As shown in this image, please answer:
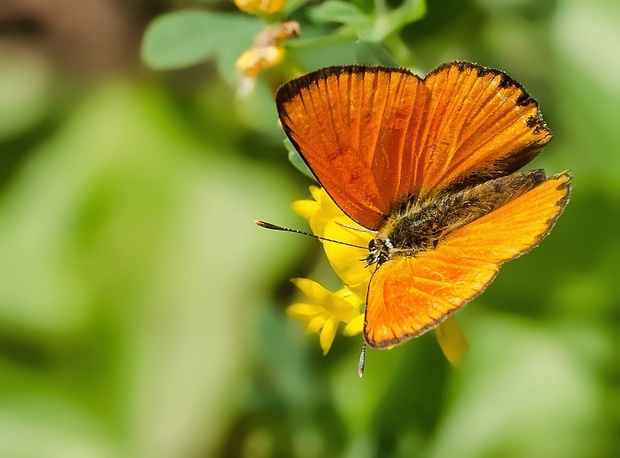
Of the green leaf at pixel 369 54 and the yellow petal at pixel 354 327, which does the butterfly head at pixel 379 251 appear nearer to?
the yellow petal at pixel 354 327

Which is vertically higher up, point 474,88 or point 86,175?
point 86,175

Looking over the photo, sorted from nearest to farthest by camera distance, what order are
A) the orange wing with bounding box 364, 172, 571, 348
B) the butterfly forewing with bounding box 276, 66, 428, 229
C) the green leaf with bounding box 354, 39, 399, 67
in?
the orange wing with bounding box 364, 172, 571, 348 < the butterfly forewing with bounding box 276, 66, 428, 229 < the green leaf with bounding box 354, 39, 399, 67

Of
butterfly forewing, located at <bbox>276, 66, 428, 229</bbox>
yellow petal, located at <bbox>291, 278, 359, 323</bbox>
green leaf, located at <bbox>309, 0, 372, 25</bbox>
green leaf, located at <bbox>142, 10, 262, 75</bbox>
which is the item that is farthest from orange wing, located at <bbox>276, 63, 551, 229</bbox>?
green leaf, located at <bbox>142, 10, 262, 75</bbox>

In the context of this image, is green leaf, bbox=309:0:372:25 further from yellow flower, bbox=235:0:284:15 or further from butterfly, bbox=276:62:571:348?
butterfly, bbox=276:62:571:348

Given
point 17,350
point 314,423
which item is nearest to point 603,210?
point 314,423

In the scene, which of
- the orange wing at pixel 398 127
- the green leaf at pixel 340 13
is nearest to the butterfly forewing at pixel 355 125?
the orange wing at pixel 398 127

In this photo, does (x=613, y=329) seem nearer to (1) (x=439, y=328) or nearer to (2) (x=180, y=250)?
(1) (x=439, y=328)
